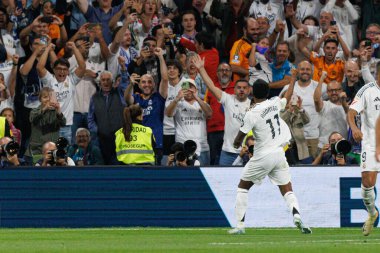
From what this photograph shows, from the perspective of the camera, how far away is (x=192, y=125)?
20.6 metres

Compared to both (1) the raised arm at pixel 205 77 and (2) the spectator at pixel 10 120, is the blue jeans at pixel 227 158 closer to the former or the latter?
(1) the raised arm at pixel 205 77

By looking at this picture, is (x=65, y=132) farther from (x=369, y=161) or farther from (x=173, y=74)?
(x=369, y=161)

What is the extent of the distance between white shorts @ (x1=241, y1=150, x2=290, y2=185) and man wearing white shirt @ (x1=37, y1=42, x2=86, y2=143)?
20.8 ft

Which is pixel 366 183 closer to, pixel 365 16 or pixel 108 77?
pixel 108 77

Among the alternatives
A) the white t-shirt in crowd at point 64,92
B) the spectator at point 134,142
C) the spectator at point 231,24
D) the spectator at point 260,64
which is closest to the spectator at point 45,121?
the white t-shirt in crowd at point 64,92

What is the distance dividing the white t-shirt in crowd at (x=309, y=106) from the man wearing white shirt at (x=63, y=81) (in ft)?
13.5

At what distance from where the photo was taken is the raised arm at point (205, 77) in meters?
19.1

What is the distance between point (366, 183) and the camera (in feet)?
48.9

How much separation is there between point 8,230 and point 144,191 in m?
2.42

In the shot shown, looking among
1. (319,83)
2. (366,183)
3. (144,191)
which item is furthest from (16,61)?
(366,183)

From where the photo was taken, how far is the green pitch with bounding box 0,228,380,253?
1252 cm

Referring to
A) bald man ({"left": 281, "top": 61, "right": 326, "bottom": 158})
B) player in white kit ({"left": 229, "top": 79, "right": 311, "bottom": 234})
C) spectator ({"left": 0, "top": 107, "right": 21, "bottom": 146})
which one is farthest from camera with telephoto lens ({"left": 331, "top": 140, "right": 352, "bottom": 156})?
spectator ({"left": 0, "top": 107, "right": 21, "bottom": 146})

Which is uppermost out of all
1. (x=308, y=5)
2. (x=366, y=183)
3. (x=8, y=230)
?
(x=308, y=5)

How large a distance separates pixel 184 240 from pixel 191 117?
6675 millimetres
